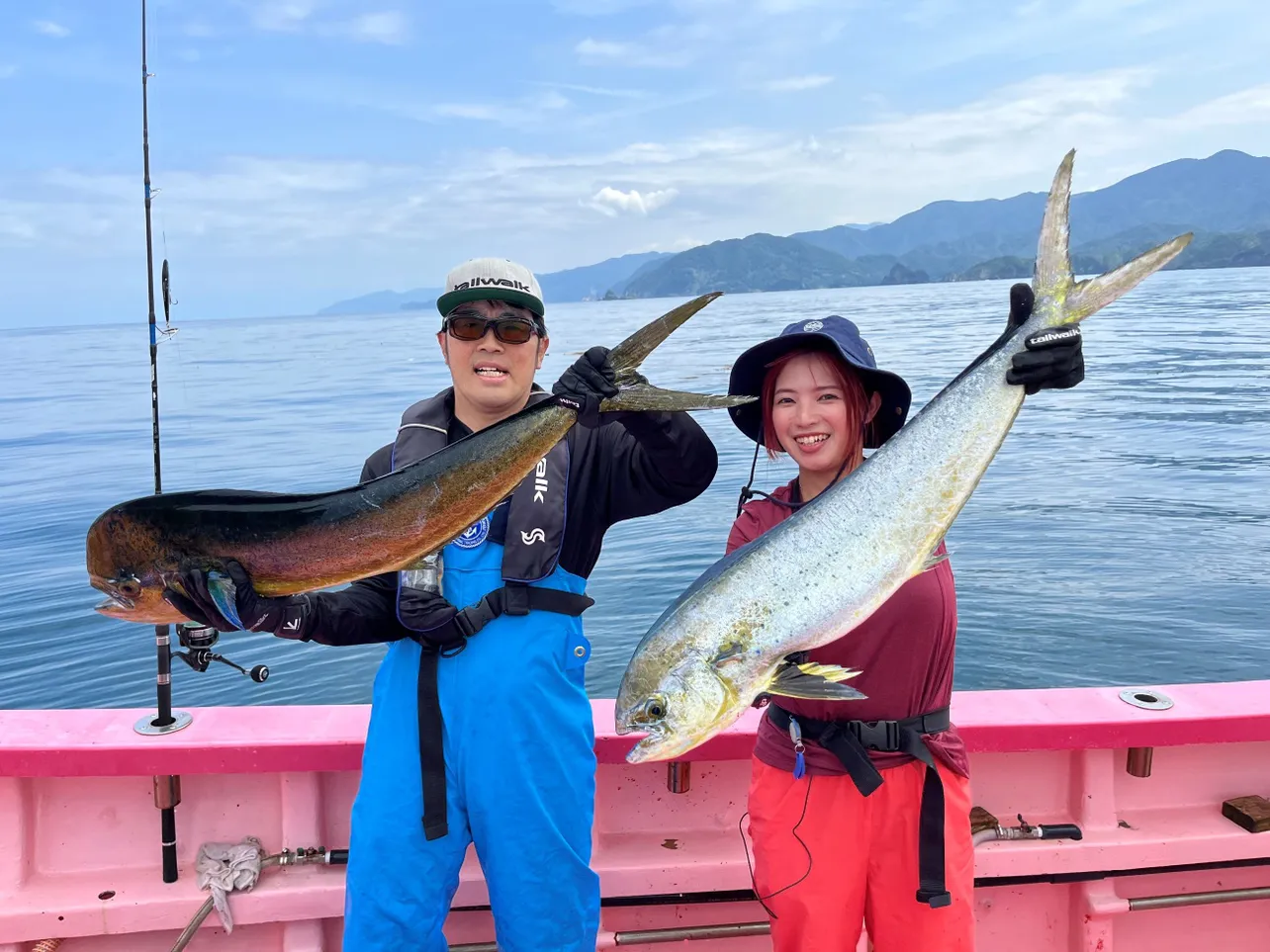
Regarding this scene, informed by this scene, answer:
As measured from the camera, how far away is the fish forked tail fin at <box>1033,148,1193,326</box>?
2.13m

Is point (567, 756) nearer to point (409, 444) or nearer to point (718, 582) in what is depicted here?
point (718, 582)

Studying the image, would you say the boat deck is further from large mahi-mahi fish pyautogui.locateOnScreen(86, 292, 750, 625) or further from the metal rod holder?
large mahi-mahi fish pyautogui.locateOnScreen(86, 292, 750, 625)

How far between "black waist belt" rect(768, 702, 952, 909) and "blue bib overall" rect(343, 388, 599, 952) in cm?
77

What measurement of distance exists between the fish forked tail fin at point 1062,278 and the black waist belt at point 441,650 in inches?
63.3

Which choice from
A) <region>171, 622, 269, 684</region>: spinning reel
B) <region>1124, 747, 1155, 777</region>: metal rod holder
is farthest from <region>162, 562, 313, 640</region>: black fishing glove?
<region>1124, 747, 1155, 777</region>: metal rod holder

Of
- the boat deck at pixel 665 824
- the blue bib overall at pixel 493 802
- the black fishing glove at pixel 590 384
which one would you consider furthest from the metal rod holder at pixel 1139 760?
the black fishing glove at pixel 590 384

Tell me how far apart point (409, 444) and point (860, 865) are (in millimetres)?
1927

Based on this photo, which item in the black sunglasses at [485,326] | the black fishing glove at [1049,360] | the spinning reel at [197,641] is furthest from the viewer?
the spinning reel at [197,641]

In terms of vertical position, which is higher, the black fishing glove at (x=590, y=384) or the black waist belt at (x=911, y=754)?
the black fishing glove at (x=590, y=384)

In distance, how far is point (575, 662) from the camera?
280 cm

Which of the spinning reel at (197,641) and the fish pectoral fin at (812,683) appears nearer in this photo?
the fish pectoral fin at (812,683)

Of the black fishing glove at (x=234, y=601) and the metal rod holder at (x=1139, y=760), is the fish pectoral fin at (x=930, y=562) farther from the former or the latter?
the metal rod holder at (x=1139, y=760)

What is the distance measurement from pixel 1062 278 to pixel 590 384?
49.2 inches

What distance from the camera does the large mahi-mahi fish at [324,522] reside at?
2330mm
